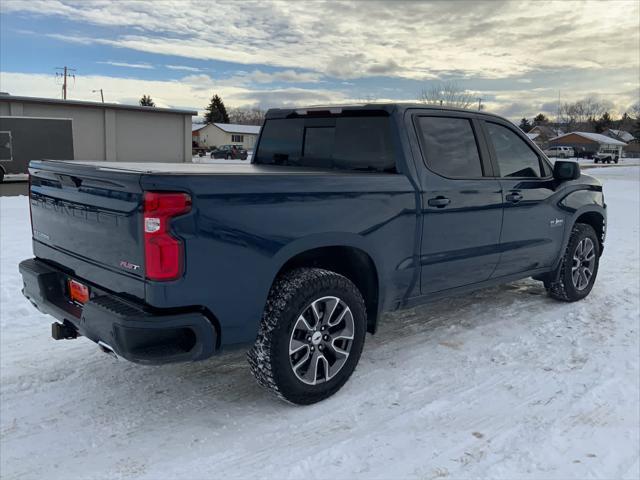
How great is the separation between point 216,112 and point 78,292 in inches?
3682

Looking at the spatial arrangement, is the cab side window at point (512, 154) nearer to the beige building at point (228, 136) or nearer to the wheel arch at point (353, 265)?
the wheel arch at point (353, 265)

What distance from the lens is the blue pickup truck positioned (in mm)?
2941

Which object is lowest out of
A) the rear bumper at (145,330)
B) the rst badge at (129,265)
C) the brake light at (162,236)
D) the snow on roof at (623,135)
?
the rear bumper at (145,330)

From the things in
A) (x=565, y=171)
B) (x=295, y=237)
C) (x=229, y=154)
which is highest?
(x=565, y=171)

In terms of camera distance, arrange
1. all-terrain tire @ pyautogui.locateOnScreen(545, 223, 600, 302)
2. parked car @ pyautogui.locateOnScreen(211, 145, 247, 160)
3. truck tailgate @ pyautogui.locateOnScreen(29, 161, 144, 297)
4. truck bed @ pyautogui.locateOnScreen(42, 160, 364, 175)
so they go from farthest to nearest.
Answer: parked car @ pyautogui.locateOnScreen(211, 145, 247, 160)
all-terrain tire @ pyautogui.locateOnScreen(545, 223, 600, 302)
truck bed @ pyautogui.locateOnScreen(42, 160, 364, 175)
truck tailgate @ pyautogui.locateOnScreen(29, 161, 144, 297)

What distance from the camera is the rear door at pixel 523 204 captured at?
192 inches

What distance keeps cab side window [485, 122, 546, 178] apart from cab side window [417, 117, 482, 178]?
1.00ft

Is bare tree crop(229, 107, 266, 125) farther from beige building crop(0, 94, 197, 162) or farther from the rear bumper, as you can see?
the rear bumper

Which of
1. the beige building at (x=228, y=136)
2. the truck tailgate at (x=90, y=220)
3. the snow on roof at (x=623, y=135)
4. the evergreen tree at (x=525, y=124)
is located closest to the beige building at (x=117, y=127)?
the truck tailgate at (x=90, y=220)

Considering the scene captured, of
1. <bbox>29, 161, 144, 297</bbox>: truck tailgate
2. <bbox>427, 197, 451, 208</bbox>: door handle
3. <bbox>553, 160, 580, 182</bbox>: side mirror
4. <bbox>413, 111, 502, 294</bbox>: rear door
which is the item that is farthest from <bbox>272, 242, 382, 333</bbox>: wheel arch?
<bbox>553, 160, 580, 182</bbox>: side mirror

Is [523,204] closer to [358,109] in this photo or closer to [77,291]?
[358,109]

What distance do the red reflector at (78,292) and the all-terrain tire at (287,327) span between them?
1045 mm

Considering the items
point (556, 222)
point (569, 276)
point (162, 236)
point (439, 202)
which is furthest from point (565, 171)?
point (162, 236)

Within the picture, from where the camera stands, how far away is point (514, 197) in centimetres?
488
